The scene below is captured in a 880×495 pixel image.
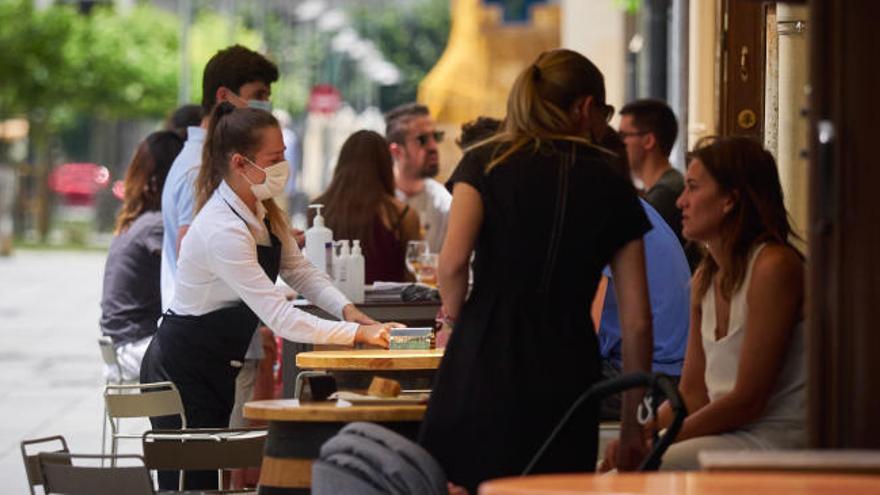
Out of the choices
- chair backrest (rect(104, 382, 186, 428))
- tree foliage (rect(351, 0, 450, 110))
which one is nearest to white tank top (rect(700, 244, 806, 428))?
chair backrest (rect(104, 382, 186, 428))

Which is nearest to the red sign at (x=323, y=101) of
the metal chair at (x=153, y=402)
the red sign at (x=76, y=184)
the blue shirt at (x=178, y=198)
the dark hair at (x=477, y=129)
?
the red sign at (x=76, y=184)

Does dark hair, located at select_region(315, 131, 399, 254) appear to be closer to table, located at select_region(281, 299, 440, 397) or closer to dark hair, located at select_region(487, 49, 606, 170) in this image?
table, located at select_region(281, 299, 440, 397)

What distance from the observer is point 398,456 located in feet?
18.0

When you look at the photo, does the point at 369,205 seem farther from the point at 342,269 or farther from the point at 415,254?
the point at 342,269

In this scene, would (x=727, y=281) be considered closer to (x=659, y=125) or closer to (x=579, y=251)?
(x=579, y=251)

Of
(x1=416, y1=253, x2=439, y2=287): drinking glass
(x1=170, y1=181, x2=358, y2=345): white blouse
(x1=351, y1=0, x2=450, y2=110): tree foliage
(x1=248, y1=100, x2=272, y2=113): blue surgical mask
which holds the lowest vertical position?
(x1=416, y1=253, x2=439, y2=287): drinking glass

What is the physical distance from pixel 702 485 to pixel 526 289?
4.73ft

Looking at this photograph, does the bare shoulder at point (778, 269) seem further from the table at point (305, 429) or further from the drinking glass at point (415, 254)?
the drinking glass at point (415, 254)

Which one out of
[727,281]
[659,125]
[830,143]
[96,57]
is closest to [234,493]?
[727,281]

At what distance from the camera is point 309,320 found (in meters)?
7.46

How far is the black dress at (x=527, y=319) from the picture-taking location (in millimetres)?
5652

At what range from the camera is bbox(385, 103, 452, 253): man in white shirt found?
1327 cm

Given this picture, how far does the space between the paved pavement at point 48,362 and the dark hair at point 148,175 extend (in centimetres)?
158

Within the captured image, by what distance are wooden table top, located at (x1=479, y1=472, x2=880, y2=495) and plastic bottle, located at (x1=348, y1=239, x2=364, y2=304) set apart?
18.3ft
